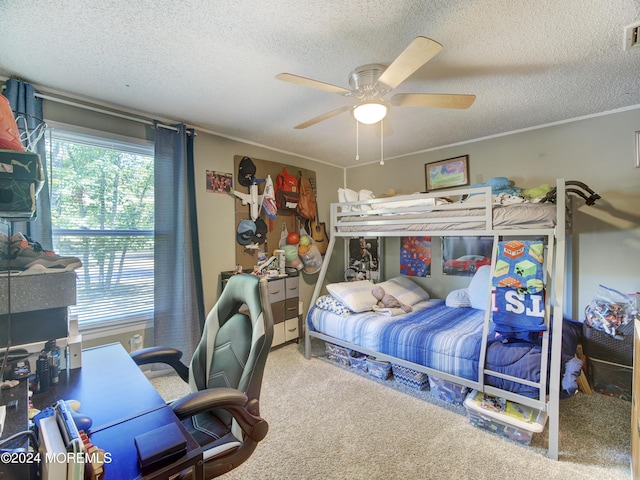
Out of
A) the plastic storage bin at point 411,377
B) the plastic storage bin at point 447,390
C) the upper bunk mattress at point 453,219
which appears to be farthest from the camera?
the plastic storage bin at point 411,377

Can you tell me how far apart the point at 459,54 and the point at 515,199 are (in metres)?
1.20

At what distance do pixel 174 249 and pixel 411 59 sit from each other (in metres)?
2.48

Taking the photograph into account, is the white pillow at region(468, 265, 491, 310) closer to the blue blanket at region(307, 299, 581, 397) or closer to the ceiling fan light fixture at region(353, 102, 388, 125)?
the blue blanket at region(307, 299, 581, 397)

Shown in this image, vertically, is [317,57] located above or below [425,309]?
above

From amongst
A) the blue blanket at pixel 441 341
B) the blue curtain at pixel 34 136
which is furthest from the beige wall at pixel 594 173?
the blue curtain at pixel 34 136

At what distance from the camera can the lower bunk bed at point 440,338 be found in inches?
75.3

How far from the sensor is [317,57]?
180 centimetres

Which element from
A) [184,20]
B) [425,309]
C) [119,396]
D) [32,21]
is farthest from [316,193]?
[119,396]

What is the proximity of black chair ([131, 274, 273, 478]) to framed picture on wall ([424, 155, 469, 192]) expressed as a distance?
305 cm

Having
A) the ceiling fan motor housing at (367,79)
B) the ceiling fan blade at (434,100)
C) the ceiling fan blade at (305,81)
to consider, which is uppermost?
the ceiling fan motor housing at (367,79)

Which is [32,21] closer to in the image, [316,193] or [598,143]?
[316,193]

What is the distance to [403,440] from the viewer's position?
1.90 meters

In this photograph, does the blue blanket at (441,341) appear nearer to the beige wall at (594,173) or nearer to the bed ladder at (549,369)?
the bed ladder at (549,369)

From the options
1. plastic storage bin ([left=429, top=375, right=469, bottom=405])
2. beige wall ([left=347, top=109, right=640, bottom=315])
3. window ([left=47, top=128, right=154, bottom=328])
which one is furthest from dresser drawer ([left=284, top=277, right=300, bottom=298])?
beige wall ([left=347, top=109, right=640, bottom=315])
